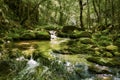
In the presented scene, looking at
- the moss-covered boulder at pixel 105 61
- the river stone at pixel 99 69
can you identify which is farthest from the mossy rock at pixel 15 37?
the river stone at pixel 99 69

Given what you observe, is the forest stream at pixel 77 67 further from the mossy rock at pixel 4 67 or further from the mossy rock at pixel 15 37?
the mossy rock at pixel 15 37

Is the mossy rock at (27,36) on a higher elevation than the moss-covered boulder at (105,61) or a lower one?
higher

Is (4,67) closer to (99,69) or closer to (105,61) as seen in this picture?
(99,69)

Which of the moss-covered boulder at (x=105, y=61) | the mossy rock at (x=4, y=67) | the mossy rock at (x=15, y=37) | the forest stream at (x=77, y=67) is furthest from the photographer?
the mossy rock at (x=15, y=37)

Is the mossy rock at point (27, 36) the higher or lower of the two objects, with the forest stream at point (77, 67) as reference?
higher

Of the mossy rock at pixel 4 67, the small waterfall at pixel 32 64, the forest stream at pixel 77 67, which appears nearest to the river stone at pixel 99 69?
the forest stream at pixel 77 67

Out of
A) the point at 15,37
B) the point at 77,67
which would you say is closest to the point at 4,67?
the point at 77,67

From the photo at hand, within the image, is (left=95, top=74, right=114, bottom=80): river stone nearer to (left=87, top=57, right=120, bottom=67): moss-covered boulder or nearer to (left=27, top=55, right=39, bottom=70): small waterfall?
(left=87, top=57, right=120, bottom=67): moss-covered boulder

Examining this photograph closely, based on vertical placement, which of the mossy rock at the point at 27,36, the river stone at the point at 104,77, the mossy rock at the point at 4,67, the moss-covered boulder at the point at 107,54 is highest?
the mossy rock at the point at 27,36

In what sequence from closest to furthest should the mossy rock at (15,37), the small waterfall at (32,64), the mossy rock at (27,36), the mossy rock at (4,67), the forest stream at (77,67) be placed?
the mossy rock at (4,67) → the forest stream at (77,67) → the small waterfall at (32,64) → the mossy rock at (15,37) → the mossy rock at (27,36)

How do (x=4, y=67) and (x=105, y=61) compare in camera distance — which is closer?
(x=4, y=67)

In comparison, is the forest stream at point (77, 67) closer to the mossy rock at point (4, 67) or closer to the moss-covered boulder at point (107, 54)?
the mossy rock at point (4, 67)

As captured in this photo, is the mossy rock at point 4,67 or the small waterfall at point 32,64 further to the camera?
the small waterfall at point 32,64

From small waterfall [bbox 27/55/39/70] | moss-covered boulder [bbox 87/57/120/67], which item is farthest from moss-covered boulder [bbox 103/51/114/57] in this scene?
small waterfall [bbox 27/55/39/70]
